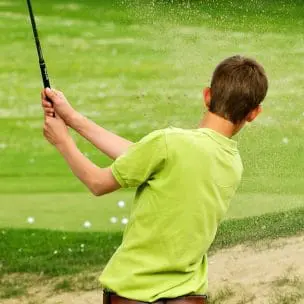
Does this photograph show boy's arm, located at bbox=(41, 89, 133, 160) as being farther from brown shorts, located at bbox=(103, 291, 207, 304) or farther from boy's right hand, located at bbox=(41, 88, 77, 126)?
brown shorts, located at bbox=(103, 291, 207, 304)

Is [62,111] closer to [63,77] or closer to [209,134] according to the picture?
[209,134]

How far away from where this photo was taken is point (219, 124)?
238 centimetres

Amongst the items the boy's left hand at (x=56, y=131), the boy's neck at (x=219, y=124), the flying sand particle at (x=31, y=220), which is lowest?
the flying sand particle at (x=31, y=220)

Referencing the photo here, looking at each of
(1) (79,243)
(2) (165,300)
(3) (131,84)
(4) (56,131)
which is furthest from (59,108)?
(3) (131,84)

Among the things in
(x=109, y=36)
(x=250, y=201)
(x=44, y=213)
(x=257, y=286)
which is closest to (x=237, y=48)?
(x=109, y=36)

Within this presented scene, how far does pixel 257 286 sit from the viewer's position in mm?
4766

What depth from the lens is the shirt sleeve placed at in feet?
7.63

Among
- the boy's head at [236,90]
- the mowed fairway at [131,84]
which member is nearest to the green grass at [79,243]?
the mowed fairway at [131,84]

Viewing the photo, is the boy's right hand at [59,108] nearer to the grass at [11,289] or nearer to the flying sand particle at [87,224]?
the grass at [11,289]

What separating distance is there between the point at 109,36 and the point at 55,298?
5636 mm

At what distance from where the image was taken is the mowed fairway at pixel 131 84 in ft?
20.9

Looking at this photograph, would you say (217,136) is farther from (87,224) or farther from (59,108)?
(87,224)

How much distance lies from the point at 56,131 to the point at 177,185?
330 millimetres

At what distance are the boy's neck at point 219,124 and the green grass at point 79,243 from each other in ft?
9.20
